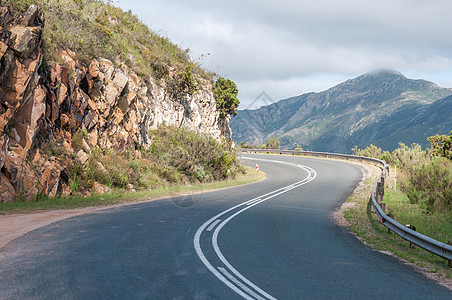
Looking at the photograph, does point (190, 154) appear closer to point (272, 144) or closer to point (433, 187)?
point (433, 187)

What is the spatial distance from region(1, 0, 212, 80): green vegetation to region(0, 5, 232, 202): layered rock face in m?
0.85

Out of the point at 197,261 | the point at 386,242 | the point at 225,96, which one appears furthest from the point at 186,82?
the point at 197,261

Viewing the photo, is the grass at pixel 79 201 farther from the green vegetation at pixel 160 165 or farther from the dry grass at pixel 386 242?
the dry grass at pixel 386 242

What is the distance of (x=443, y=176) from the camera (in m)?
17.3

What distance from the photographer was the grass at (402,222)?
7762 mm

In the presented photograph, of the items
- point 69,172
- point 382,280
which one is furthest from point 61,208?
point 382,280

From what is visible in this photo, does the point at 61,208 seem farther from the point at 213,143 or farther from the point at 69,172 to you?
the point at 213,143

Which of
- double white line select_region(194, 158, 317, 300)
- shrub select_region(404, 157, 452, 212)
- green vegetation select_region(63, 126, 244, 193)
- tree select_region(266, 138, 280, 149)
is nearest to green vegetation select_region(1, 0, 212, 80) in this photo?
green vegetation select_region(63, 126, 244, 193)

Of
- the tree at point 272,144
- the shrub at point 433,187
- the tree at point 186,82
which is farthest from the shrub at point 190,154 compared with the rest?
the tree at point 272,144

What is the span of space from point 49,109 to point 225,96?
23688mm

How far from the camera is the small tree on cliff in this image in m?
36.7

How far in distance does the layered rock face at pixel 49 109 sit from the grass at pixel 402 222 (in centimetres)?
1199

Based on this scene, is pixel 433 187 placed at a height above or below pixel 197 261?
above

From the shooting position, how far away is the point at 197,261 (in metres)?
6.76
